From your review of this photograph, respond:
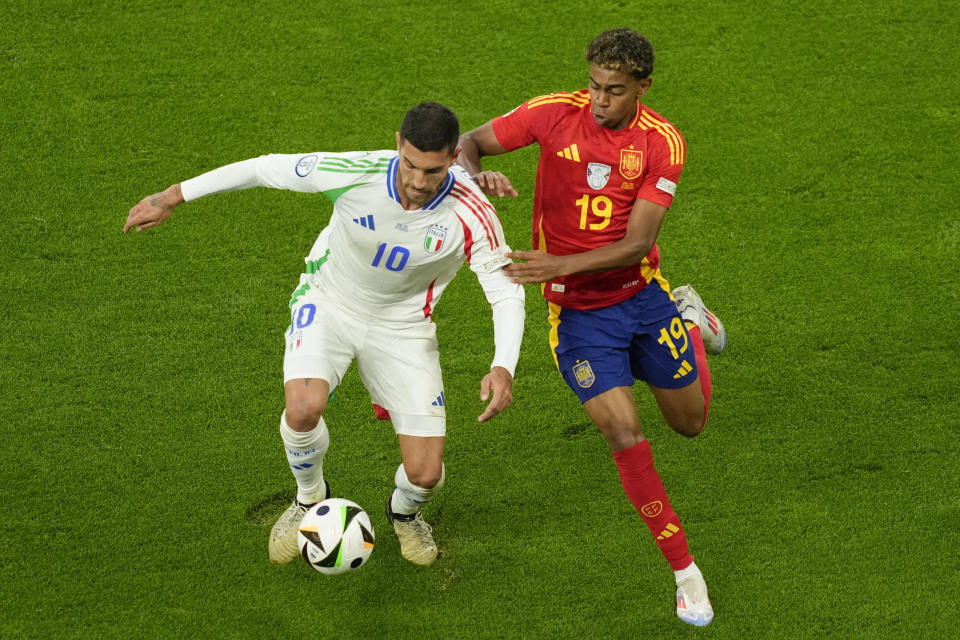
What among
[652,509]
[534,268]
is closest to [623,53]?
[534,268]

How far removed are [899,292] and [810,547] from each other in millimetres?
2115

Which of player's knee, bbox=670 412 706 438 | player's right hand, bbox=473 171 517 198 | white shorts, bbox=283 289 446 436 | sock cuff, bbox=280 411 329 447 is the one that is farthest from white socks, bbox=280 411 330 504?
player's knee, bbox=670 412 706 438

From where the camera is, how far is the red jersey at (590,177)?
5.14 meters

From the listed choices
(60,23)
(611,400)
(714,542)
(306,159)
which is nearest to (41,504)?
(306,159)

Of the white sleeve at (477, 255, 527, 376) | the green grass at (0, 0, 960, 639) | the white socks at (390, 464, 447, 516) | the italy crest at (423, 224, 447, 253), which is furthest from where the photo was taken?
the green grass at (0, 0, 960, 639)

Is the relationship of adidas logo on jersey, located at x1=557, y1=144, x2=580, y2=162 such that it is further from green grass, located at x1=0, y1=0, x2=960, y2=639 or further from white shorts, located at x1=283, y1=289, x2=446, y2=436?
green grass, located at x1=0, y1=0, x2=960, y2=639

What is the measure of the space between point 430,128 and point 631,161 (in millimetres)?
1053

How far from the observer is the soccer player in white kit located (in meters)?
4.85

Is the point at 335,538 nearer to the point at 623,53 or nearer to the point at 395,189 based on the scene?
the point at 395,189

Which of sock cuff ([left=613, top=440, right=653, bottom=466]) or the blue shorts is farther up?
the blue shorts

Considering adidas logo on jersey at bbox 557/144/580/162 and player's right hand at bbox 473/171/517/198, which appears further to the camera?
adidas logo on jersey at bbox 557/144/580/162

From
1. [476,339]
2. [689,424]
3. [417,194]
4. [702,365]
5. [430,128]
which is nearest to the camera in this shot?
[430,128]

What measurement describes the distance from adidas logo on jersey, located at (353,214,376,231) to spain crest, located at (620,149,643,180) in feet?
3.78

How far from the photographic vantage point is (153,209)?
488 centimetres
